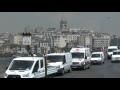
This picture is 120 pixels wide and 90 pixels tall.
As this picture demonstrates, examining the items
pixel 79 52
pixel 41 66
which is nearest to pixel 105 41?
pixel 79 52

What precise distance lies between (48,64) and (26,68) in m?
7.36

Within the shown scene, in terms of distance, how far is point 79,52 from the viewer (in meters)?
35.7

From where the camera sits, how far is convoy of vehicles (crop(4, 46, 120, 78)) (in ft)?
66.2

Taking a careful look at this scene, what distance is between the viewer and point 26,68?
67.7ft

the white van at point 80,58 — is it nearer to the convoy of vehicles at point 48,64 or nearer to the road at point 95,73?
the convoy of vehicles at point 48,64

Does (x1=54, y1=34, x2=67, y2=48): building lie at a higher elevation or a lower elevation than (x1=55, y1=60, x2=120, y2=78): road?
higher

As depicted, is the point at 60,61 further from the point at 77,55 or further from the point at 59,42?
the point at 59,42

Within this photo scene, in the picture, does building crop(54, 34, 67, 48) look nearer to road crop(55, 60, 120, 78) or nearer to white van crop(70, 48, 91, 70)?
white van crop(70, 48, 91, 70)

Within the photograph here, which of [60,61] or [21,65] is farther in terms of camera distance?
[60,61]

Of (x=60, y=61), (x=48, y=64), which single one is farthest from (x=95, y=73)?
(x=48, y=64)

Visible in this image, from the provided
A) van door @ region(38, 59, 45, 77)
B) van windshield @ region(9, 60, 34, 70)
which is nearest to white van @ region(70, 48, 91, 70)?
van door @ region(38, 59, 45, 77)

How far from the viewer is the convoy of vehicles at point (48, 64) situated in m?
20.2

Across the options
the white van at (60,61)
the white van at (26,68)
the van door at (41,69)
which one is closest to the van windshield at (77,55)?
the white van at (60,61)
